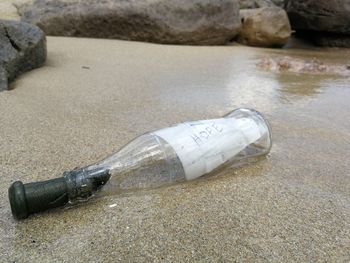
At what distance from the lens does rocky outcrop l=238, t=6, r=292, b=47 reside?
4707mm

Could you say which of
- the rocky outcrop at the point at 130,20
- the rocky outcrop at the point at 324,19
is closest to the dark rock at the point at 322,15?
the rocky outcrop at the point at 324,19

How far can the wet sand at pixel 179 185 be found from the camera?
81cm

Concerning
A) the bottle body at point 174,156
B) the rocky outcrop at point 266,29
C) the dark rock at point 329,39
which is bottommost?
the dark rock at point 329,39

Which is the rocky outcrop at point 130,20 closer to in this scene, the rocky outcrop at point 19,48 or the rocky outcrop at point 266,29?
the rocky outcrop at point 266,29

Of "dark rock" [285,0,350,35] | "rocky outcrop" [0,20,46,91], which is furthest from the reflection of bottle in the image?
"dark rock" [285,0,350,35]

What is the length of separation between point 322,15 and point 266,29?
106cm

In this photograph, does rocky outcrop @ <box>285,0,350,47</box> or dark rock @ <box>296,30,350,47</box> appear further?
dark rock @ <box>296,30,350,47</box>

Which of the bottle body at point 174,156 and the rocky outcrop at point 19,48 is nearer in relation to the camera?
the bottle body at point 174,156

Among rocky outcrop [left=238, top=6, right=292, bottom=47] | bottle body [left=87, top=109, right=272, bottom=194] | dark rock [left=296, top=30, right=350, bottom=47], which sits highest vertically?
bottle body [left=87, top=109, right=272, bottom=194]

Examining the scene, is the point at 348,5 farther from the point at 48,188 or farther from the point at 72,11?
the point at 48,188

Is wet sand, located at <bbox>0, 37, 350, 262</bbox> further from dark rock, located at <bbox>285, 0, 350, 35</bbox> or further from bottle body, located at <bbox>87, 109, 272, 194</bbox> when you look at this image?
dark rock, located at <bbox>285, 0, 350, 35</bbox>

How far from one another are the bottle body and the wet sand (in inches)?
1.3

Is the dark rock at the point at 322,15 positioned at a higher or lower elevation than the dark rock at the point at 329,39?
higher

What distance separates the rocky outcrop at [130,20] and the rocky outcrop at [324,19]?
5.67 ft
